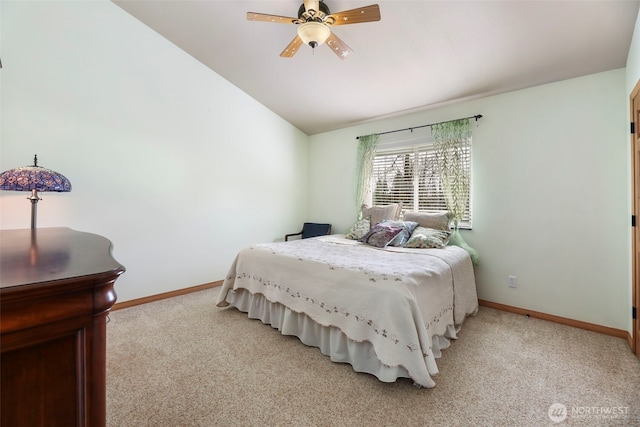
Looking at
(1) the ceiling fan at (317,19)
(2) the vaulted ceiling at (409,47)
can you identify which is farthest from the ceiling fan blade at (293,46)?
(2) the vaulted ceiling at (409,47)

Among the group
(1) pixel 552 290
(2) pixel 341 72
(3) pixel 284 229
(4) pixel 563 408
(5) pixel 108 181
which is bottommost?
(4) pixel 563 408

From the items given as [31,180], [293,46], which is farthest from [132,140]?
[293,46]

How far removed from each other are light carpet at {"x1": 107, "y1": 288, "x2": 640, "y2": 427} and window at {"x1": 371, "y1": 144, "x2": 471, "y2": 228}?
1634 mm

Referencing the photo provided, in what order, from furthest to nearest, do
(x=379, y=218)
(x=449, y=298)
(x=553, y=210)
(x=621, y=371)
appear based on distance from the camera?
(x=379, y=218), (x=553, y=210), (x=449, y=298), (x=621, y=371)

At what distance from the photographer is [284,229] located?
4879 mm

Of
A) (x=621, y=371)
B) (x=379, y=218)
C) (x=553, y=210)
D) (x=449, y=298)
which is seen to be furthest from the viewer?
(x=379, y=218)

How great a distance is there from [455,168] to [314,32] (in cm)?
234

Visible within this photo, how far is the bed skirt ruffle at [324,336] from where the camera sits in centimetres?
185

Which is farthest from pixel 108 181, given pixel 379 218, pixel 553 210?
pixel 553 210

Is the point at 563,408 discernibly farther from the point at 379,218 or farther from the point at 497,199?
the point at 379,218

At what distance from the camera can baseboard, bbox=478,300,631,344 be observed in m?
2.43

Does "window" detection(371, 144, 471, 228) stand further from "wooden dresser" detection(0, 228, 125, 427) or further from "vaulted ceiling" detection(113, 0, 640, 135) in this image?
"wooden dresser" detection(0, 228, 125, 427)

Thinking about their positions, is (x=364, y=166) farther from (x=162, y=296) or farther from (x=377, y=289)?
(x=162, y=296)

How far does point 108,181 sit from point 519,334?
4.42 m
